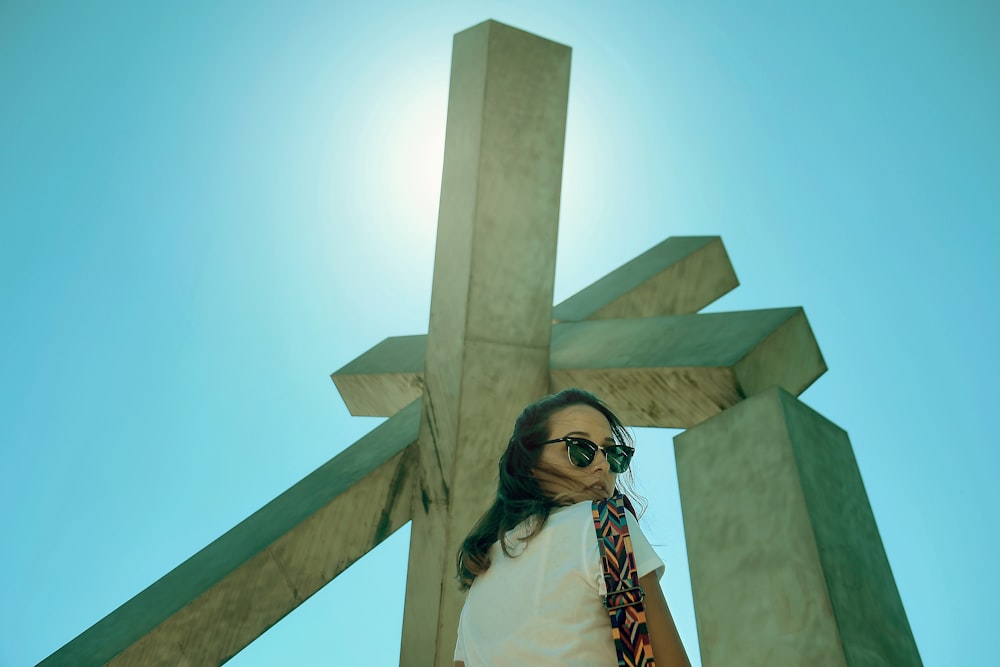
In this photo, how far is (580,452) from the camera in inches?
72.4

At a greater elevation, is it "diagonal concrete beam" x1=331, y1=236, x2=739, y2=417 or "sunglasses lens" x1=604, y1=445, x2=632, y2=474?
"diagonal concrete beam" x1=331, y1=236, x2=739, y2=417

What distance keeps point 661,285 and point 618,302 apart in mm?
366

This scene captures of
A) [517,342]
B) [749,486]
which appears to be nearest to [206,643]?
[517,342]

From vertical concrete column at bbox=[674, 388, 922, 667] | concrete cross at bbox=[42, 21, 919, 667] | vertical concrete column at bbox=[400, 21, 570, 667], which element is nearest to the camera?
vertical concrete column at bbox=[674, 388, 922, 667]

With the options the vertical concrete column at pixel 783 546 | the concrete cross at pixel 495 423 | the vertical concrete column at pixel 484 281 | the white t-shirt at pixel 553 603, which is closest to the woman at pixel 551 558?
the white t-shirt at pixel 553 603

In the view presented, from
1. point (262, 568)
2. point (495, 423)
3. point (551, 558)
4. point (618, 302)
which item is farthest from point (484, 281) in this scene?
point (551, 558)

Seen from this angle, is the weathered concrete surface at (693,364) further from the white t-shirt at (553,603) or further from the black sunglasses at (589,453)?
the white t-shirt at (553,603)

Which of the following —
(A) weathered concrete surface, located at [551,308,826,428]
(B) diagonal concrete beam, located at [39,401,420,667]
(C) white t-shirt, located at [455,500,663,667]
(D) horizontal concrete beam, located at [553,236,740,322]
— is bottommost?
(B) diagonal concrete beam, located at [39,401,420,667]

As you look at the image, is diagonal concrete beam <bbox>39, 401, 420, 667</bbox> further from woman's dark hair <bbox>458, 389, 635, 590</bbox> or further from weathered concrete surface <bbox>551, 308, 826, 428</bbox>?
woman's dark hair <bbox>458, 389, 635, 590</bbox>

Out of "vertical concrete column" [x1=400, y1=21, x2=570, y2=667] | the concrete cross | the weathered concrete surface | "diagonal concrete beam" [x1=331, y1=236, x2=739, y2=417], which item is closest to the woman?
the concrete cross

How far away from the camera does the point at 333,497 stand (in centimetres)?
417

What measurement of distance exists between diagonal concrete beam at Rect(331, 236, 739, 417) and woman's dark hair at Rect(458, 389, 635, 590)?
3155 mm

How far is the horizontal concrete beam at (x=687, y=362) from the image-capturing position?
3.72 metres

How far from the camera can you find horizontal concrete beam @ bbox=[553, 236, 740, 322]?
5.35 metres
